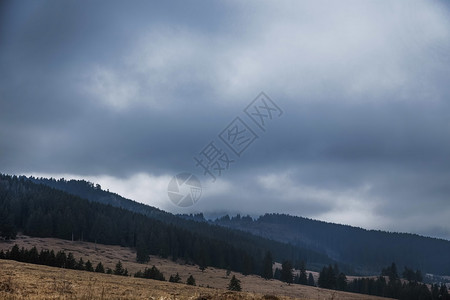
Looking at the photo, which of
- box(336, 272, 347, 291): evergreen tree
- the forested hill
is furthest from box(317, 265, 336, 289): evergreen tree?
Answer: the forested hill

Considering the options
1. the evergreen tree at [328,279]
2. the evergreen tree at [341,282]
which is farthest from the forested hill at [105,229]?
the evergreen tree at [341,282]

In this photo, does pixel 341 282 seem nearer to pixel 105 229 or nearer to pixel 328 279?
pixel 328 279

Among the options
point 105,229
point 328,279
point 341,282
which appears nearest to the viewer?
point 328,279

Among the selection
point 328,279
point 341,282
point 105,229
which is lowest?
point 341,282

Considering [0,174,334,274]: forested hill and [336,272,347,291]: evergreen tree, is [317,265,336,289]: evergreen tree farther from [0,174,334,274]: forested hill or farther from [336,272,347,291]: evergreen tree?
[0,174,334,274]: forested hill

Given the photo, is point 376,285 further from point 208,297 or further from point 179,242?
point 208,297

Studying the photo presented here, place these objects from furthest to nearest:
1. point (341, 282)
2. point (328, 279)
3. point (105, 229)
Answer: point (105, 229) → point (341, 282) → point (328, 279)

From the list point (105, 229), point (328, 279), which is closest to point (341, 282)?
point (328, 279)

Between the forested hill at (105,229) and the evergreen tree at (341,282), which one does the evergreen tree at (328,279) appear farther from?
the forested hill at (105,229)

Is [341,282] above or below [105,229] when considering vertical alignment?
below

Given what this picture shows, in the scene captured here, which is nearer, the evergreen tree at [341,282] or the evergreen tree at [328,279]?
the evergreen tree at [328,279]

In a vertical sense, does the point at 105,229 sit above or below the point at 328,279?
above

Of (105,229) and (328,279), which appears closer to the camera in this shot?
(328,279)

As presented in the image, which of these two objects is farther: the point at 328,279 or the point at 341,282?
the point at 341,282
